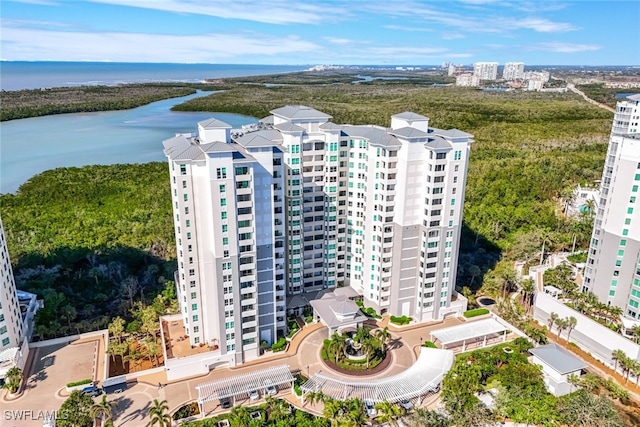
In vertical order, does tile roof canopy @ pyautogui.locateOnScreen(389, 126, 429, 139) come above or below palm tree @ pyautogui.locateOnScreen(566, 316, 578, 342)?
above

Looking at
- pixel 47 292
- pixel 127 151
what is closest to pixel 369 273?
pixel 47 292

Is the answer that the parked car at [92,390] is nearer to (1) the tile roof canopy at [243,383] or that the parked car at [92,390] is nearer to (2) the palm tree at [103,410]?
(2) the palm tree at [103,410]

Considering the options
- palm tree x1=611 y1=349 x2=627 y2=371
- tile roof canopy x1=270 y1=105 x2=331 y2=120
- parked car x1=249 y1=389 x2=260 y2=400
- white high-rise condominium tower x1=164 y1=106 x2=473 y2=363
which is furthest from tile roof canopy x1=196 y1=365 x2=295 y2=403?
palm tree x1=611 y1=349 x2=627 y2=371

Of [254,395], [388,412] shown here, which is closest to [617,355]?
[388,412]

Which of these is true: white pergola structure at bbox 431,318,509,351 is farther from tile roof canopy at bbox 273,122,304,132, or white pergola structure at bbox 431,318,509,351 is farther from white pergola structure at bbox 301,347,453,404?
tile roof canopy at bbox 273,122,304,132

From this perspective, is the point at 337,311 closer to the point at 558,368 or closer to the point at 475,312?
the point at 475,312

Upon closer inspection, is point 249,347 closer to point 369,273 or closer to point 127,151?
point 369,273

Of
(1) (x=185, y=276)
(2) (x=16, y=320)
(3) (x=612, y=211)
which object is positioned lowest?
(2) (x=16, y=320)
